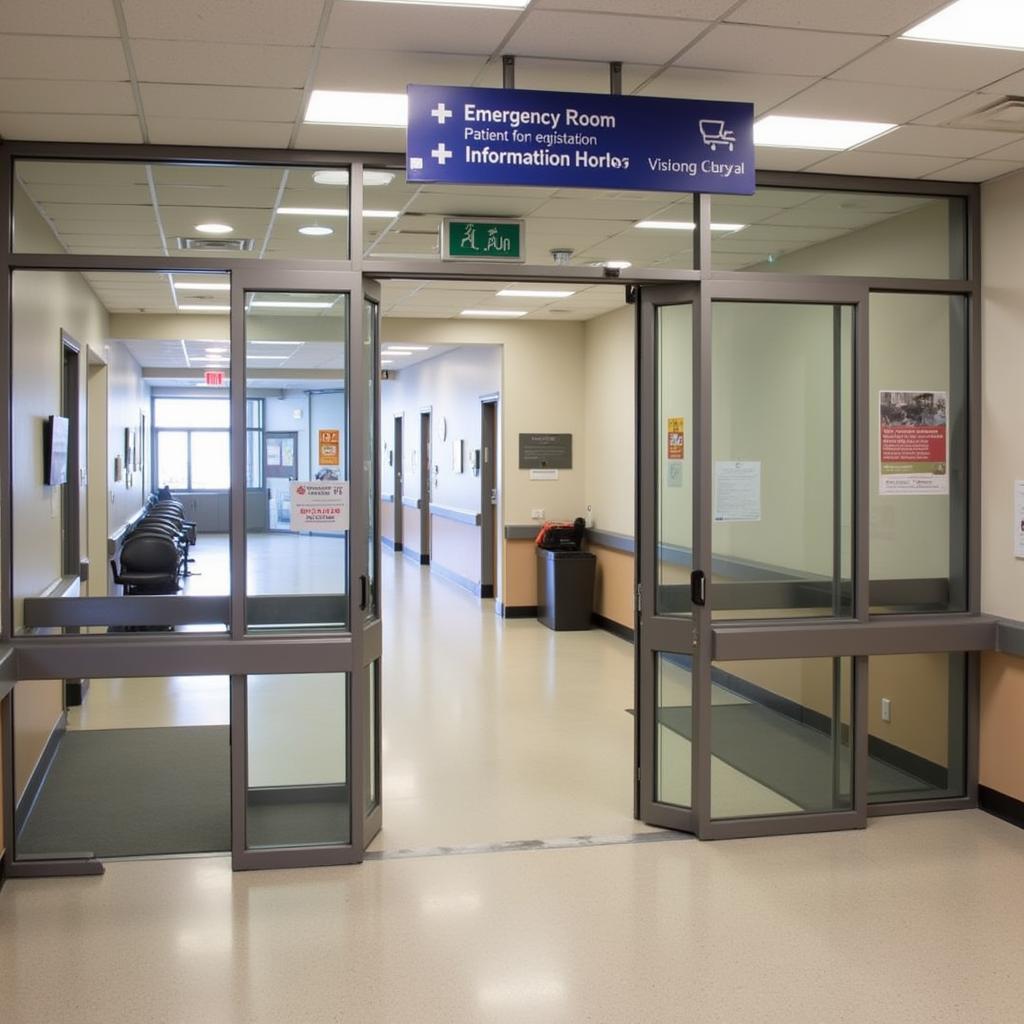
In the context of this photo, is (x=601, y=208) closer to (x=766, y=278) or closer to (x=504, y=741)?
(x=766, y=278)

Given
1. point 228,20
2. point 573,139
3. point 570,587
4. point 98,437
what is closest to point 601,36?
point 573,139

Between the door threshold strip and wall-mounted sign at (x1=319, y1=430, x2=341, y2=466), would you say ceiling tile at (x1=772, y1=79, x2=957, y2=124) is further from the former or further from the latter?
the door threshold strip

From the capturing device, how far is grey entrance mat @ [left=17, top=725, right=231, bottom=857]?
4645 millimetres

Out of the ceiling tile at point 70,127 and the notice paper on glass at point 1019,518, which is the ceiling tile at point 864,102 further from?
the ceiling tile at point 70,127

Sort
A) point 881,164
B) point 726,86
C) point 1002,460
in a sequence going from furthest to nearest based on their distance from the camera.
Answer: point 1002,460, point 881,164, point 726,86

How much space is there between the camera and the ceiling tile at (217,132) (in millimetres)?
4102

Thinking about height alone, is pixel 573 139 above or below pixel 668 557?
above

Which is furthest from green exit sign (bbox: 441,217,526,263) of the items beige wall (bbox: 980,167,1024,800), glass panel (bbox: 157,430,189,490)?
glass panel (bbox: 157,430,189,490)

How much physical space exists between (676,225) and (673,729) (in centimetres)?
247

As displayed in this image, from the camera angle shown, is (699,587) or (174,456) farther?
(174,456)

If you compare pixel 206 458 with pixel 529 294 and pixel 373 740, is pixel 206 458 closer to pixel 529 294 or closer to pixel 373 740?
pixel 529 294

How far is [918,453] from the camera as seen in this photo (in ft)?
16.5

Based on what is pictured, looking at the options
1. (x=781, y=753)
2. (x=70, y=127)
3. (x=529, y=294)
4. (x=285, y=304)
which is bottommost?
(x=781, y=753)

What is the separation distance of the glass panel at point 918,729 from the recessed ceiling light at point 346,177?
299cm
